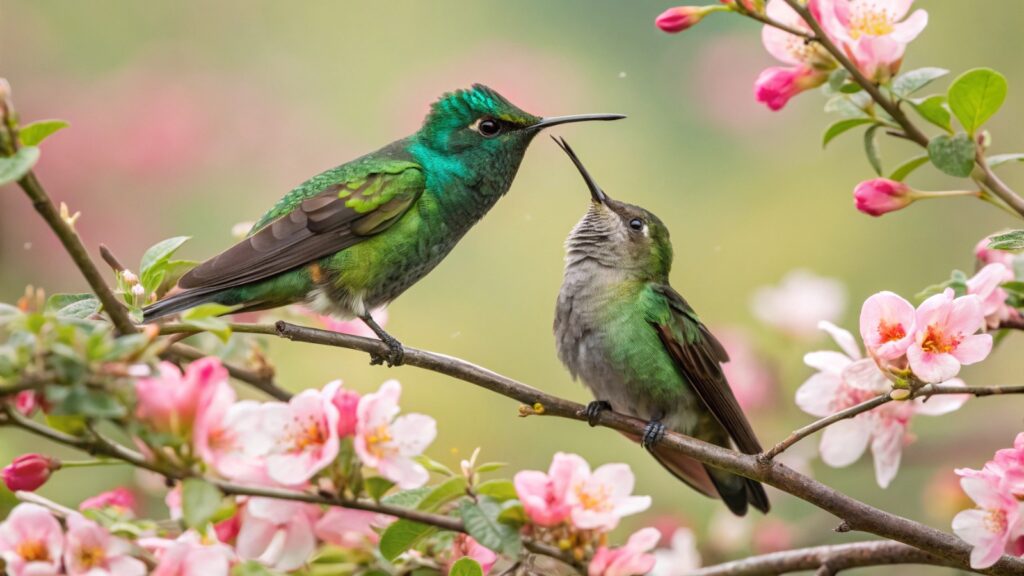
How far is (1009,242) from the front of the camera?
5.71 feet

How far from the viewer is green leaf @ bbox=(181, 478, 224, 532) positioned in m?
1.43

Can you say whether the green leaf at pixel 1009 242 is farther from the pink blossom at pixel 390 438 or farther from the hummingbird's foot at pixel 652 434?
the pink blossom at pixel 390 438

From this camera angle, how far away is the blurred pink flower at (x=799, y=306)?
3.60 meters

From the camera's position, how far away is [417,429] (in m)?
1.79

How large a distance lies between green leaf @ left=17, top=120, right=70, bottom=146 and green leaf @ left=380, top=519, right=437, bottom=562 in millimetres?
709

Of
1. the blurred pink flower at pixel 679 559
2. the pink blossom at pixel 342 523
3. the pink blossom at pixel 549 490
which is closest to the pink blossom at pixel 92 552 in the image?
the pink blossom at pixel 342 523

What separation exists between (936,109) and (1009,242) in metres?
0.37

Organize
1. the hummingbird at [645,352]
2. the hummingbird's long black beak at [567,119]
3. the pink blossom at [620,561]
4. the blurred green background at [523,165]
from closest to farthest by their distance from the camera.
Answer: the pink blossom at [620,561]
the hummingbird at [645,352]
the hummingbird's long black beak at [567,119]
the blurred green background at [523,165]

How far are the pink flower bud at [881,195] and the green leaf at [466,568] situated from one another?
0.95m

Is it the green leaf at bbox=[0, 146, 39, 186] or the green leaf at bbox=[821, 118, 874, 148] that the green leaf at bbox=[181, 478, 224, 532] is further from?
the green leaf at bbox=[821, 118, 874, 148]

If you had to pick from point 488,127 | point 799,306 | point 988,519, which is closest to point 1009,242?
point 988,519

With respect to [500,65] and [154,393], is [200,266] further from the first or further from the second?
[500,65]

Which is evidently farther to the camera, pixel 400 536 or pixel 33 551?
pixel 400 536

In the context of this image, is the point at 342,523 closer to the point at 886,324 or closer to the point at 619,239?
the point at 886,324
